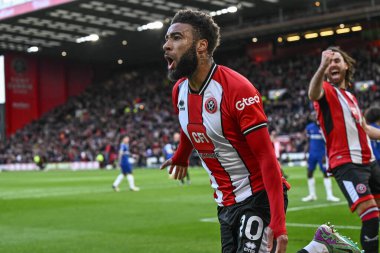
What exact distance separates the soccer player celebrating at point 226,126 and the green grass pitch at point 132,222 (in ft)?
15.3

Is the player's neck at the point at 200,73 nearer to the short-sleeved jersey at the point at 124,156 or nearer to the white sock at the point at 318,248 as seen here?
the white sock at the point at 318,248

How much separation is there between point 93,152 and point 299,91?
18545 mm

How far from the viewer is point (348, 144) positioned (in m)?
6.49

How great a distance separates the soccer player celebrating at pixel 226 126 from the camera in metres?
3.91

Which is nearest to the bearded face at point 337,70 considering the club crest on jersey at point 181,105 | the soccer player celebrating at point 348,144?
the soccer player celebrating at point 348,144

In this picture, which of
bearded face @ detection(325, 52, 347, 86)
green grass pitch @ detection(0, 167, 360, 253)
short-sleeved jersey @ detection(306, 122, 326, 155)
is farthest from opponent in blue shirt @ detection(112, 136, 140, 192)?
bearded face @ detection(325, 52, 347, 86)

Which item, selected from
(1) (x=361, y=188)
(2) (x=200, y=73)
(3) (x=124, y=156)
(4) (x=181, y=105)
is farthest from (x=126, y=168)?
(2) (x=200, y=73)

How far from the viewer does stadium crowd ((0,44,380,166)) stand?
46344 mm

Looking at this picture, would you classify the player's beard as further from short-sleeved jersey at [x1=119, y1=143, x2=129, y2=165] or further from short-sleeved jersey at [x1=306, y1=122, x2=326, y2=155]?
short-sleeved jersey at [x1=119, y1=143, x2=129, y2=165]

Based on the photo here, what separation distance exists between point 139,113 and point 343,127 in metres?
53.5

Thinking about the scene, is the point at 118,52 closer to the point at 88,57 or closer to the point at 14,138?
the point at 88,57

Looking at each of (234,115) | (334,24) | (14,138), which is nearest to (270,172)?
(234,115)

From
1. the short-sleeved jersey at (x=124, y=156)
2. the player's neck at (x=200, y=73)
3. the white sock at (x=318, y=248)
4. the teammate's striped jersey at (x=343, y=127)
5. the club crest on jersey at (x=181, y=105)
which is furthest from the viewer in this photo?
the short-sleeved jersey at (x=124, y=156)

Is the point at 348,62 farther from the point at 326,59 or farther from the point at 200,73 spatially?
the point at 200,73
